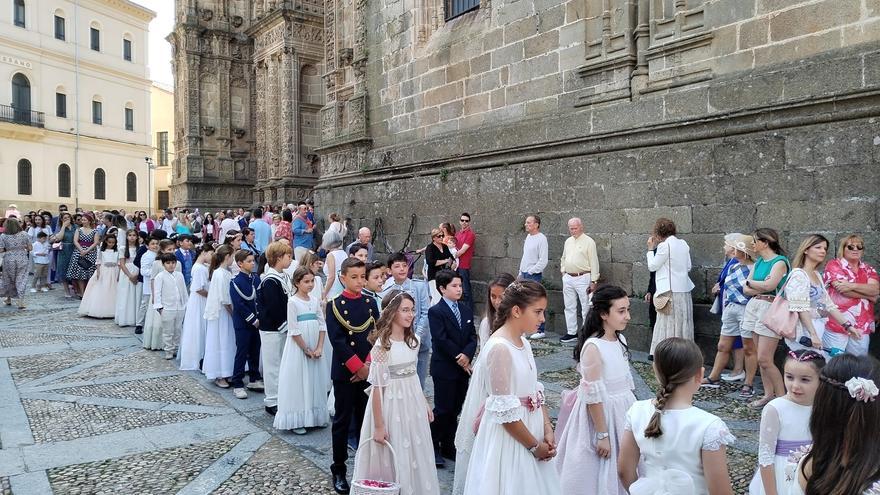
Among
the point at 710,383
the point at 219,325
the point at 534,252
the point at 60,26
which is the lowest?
the point at 710,383

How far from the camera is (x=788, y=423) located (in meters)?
2.80

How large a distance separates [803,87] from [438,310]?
16.6ft

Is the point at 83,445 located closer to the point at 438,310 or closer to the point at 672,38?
the point at 438,310

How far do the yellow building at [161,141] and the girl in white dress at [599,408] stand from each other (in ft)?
166

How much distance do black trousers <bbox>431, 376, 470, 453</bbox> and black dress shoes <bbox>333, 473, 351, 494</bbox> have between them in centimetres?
79

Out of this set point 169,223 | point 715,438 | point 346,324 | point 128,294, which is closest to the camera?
point 715,438

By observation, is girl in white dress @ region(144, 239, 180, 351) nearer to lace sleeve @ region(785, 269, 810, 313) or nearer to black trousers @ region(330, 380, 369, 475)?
black trousers @ region(330, 380, 369, 475)

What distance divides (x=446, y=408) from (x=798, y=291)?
3.29 meters

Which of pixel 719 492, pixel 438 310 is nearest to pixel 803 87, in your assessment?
pixel 438 310

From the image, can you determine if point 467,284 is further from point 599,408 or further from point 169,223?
point 169,223

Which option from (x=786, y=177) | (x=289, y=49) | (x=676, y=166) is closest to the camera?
(x=786, y=177)

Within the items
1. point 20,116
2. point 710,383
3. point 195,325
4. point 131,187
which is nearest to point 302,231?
point 195,325

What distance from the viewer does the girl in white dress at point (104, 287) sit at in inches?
496

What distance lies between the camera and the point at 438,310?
5.05 metres
